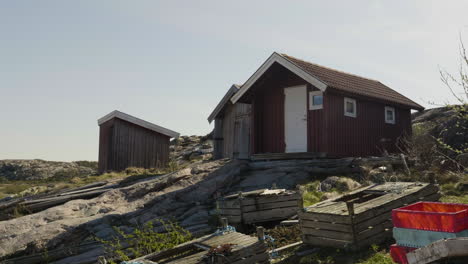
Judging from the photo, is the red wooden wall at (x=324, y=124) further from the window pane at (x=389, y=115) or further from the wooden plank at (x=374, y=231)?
the wooden plank at (x=374, y=231)

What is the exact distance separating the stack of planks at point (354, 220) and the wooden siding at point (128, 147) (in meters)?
16.9

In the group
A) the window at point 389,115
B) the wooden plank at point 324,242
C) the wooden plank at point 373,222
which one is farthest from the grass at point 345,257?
the window at point 389,115

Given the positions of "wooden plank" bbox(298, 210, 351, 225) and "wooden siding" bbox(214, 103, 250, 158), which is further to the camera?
"wooden siding" bbox(214, 103, 250, 158)

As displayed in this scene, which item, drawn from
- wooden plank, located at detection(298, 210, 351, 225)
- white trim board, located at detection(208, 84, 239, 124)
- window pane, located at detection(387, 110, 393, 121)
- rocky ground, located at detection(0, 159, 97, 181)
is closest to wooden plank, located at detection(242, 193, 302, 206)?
wooden plank, located at detection(298, 210, 351, 225)

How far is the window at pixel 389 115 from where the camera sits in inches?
701

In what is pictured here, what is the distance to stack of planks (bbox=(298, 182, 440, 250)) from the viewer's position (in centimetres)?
624

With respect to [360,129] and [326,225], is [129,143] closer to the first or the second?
[360,129]

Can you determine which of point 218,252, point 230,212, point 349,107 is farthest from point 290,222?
point 349,107

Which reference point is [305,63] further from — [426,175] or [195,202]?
[195,202]

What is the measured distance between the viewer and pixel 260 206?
28.2 ft

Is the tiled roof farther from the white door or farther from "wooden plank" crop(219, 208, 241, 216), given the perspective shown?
"wooden plank" crop(219, 208, 241, 216)

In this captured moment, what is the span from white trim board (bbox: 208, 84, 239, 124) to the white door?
621cm

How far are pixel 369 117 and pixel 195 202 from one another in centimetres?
906

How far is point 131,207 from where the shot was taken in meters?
11.0
